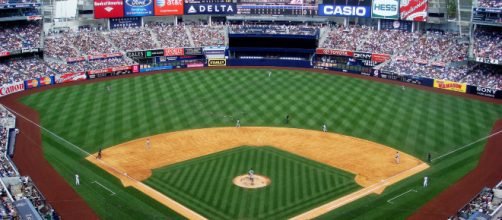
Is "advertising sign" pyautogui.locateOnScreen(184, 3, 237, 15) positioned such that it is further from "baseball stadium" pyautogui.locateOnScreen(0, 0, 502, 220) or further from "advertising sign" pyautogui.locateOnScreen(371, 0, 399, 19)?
"advertising sign" pyautogui.locateOnScreen(371, 0, 399, 19)

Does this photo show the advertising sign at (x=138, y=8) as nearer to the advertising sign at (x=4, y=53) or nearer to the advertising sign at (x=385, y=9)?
the advertising sign at (x=4, y=53)

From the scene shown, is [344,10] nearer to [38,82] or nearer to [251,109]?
[251,109]

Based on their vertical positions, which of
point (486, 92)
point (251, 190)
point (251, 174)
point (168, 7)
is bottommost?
point (251, 190)

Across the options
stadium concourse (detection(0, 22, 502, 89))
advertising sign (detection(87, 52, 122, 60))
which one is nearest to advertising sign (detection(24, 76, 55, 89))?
stadium concourse (detection(0, 22, 502, 89))

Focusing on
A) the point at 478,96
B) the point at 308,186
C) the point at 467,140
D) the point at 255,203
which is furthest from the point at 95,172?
the point at 478,96

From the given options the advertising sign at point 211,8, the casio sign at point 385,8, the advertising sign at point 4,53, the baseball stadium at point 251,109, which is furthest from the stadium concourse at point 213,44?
the casio sign at point 385,8

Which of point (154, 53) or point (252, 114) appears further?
point (154, 53)

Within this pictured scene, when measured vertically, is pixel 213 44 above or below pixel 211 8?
below

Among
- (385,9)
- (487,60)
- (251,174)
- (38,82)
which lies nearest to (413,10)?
(385,9)
